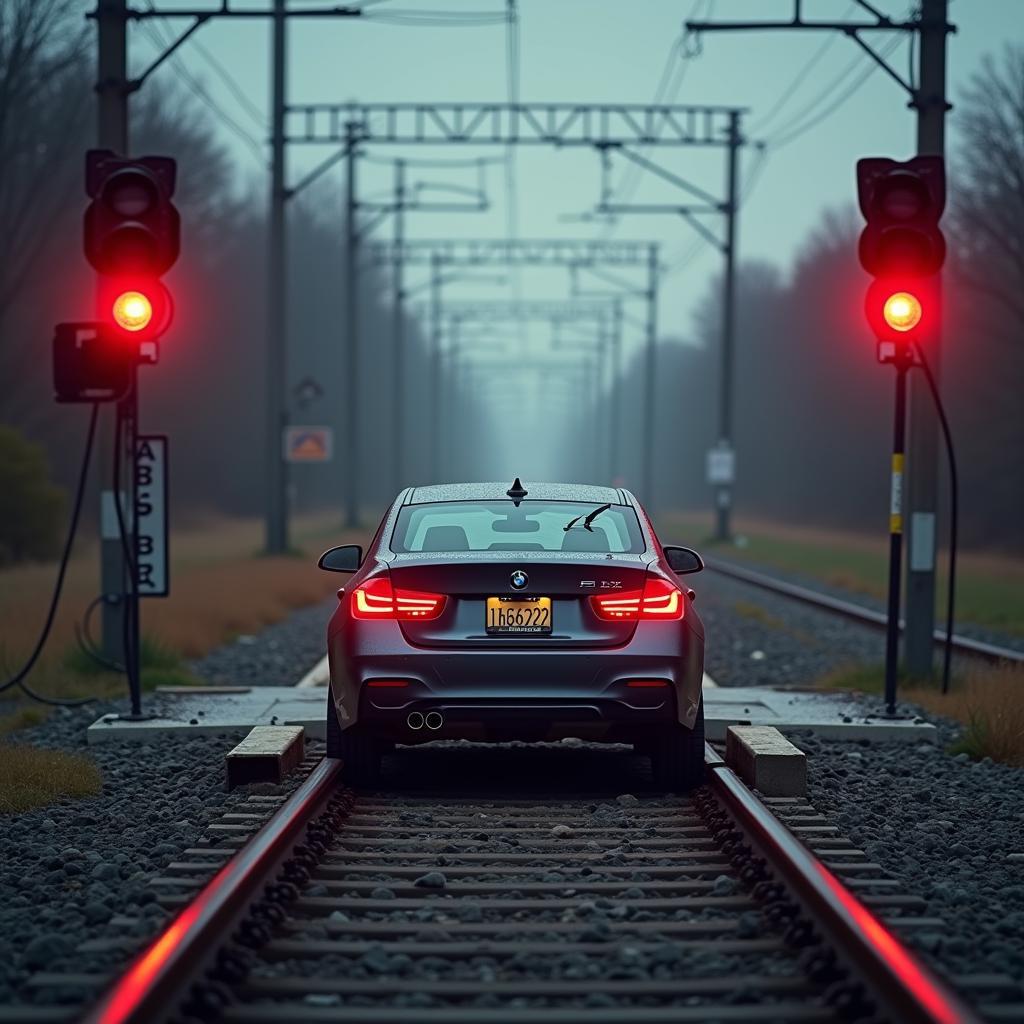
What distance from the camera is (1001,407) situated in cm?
5162

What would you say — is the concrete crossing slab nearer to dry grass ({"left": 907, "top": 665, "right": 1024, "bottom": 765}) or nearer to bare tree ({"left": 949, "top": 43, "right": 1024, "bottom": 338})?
dry grass ({"left": 907, "top": 665, "right": 1024, "bottom": 765})

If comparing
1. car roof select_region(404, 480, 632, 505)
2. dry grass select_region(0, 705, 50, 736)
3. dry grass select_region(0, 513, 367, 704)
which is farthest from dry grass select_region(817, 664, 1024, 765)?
dry grass select_region(0, 705, 50, 736)

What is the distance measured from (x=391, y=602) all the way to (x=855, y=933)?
3.62 m

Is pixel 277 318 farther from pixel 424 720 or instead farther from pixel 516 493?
pixel 424 720

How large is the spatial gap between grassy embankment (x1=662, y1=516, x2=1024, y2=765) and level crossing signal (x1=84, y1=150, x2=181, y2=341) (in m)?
5.69

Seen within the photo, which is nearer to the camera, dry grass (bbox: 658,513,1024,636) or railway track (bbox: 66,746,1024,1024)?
railway track (bbox: 66,746,1024,1024)

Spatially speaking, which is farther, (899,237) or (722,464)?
(722,464)

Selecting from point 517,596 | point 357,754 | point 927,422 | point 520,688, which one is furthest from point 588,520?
point 927,422

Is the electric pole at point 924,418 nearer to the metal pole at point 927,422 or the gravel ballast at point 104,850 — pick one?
the metal pole at point 927,422

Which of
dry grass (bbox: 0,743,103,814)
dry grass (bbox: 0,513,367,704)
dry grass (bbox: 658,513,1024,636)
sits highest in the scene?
dry grass (bbox: 0,743,103,814)

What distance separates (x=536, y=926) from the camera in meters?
6.57

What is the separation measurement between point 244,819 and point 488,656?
132cm

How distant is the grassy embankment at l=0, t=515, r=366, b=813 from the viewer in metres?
9.88

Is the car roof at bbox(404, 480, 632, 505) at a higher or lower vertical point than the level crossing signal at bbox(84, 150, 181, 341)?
lower
